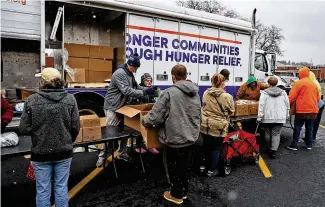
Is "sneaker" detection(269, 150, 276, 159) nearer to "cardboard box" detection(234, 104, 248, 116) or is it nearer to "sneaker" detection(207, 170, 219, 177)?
"cardboard box" detection(234, 104, 248, 116)

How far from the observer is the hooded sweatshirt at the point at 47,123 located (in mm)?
2793

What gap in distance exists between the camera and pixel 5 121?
3020 mm

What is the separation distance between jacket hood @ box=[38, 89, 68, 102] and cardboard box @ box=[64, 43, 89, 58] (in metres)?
4.66

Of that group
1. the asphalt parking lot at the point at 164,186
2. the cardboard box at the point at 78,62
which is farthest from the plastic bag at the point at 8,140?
the cardboard box at the point at 78,62

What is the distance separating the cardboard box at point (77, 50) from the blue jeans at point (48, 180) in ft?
15.7

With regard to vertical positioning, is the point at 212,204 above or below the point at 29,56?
below

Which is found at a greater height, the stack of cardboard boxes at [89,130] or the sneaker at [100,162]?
the stack of cardboard boxes at [89,130]

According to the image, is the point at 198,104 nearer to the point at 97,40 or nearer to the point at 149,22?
the point at 149,22

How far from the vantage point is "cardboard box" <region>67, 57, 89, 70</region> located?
7.23m

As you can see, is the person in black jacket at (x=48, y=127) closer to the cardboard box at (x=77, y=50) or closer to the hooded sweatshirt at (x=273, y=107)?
the hooded sweatshirt at (x=273, y=107)

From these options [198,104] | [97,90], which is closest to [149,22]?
[97,90]

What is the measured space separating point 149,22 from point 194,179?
4.51 meters

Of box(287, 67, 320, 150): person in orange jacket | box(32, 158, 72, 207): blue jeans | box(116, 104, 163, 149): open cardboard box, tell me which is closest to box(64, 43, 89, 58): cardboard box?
box(116, 104, 163, 149): open cardboard box

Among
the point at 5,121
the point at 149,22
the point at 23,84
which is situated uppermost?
the point at 149,22
